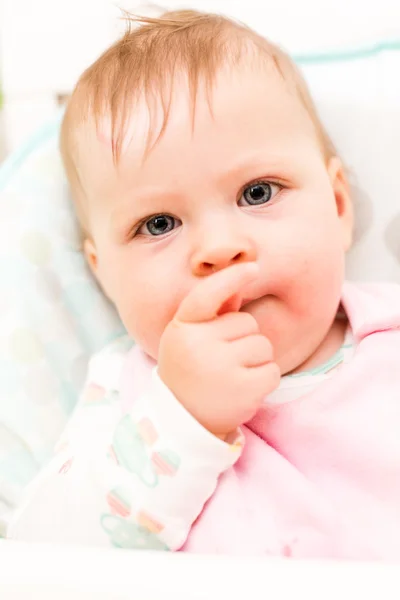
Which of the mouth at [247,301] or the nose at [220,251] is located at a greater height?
the nose at [220,251]

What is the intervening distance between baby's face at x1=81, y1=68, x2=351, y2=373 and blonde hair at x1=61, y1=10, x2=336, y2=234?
0.05ft

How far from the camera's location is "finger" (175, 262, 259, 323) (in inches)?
22.5

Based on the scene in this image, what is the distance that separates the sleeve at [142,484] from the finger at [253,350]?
0.23 feet

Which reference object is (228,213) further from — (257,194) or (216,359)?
(216,359)

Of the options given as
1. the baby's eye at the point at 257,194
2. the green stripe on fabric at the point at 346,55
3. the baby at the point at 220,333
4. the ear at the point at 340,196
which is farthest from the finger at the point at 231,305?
the green stripe on fabric at the point at 346,55

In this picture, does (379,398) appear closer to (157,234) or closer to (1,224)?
(157,234)

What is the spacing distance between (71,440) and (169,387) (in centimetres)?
19

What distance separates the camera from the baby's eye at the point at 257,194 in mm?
675

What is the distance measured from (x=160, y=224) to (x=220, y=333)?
16 cm

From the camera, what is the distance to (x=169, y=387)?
584 mm

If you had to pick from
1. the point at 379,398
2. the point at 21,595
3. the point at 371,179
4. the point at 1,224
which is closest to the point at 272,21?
the point at 371,179

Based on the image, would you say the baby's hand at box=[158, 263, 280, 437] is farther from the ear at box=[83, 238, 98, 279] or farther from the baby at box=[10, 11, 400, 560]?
the ear at box=[83, 238, 98, 279]

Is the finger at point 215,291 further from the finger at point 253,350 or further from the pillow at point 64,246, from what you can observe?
the pillow at point 64,246

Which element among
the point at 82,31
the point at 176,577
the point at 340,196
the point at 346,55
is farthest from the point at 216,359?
the point at 82,31
